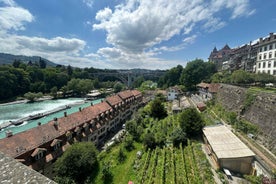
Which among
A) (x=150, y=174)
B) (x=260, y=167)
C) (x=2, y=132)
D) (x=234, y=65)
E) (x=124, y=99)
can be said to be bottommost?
(x=2, y=132)

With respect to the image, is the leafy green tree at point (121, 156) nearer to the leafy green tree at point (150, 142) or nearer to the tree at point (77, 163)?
the tree at point (77, 163)

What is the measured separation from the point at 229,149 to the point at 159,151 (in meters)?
8.54

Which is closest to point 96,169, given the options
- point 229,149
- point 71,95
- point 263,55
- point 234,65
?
point 229,149

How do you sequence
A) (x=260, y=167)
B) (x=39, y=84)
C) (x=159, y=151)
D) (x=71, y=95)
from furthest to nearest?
1. (x=71, y=95)
2. (x=39, y=84)
3. (x=159, y=151)
4. (x=260, y=167)

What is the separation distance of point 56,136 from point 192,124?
2014cm

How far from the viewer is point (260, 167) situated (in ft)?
47.4

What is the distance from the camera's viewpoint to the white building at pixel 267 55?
34881 mm

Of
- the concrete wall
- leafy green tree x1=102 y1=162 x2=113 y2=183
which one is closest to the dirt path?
the concrete wall

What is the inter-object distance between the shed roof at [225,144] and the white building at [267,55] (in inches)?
1099

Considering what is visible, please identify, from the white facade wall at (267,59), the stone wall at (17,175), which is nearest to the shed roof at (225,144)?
the stone wall at (17,175)

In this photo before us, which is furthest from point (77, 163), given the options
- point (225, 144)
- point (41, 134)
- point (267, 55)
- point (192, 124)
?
point (267, 55)

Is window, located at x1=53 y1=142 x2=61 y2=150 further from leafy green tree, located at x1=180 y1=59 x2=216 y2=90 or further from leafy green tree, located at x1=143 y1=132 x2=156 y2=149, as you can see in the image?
leafy green tree, located at x1=180 y1=59 x2=216 y2=90

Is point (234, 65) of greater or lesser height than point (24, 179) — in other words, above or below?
above

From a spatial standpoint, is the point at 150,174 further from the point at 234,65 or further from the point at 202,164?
the point at 234,65
